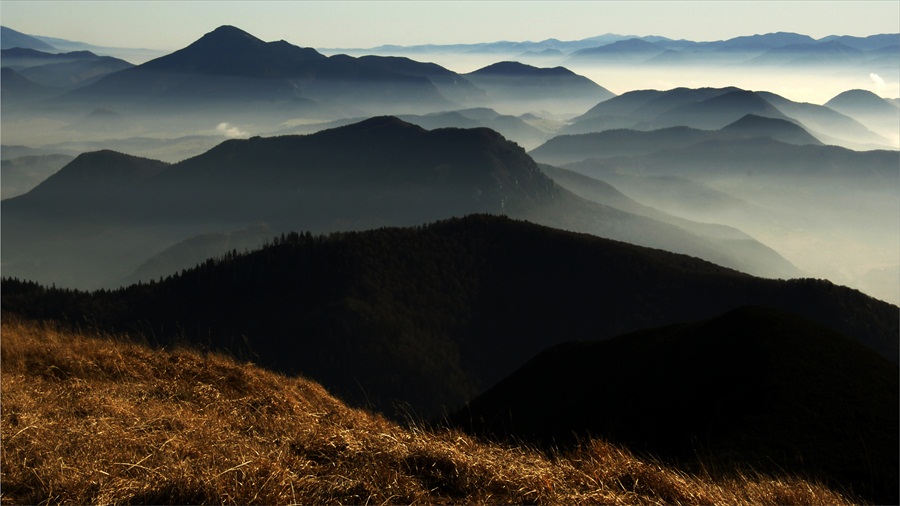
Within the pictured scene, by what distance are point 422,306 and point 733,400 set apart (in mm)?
158987

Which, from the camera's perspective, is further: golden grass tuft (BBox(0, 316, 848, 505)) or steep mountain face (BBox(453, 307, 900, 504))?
steep mountain face (BBox(453, 307, 900, 504))

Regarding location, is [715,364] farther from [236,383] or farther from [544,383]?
[236,383]

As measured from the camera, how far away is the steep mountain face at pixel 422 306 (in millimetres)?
154250

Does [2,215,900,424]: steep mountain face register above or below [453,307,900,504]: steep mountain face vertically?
below

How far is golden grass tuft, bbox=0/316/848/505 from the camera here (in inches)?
284

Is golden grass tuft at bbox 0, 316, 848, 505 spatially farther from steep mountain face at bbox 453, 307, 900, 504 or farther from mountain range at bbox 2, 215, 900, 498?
mountain range at bbox 2, 215, 900, 498

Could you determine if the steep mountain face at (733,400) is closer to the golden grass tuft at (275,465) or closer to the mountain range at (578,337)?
the mountain range at (578,337)

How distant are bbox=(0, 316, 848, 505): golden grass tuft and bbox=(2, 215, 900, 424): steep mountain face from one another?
442 feet

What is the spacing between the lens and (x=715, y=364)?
109 ft

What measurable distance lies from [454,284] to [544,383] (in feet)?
490

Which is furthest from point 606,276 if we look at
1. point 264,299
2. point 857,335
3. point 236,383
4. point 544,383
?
point 236,383

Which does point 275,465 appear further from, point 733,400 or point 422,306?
point 422,306

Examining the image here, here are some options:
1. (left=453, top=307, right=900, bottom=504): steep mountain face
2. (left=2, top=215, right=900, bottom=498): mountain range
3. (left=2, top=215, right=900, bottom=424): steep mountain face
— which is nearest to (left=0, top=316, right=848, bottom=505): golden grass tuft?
(left=453, top=307, right=900, bottom=504): steep mountain face

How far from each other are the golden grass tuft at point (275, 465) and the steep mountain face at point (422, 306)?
13485cm
